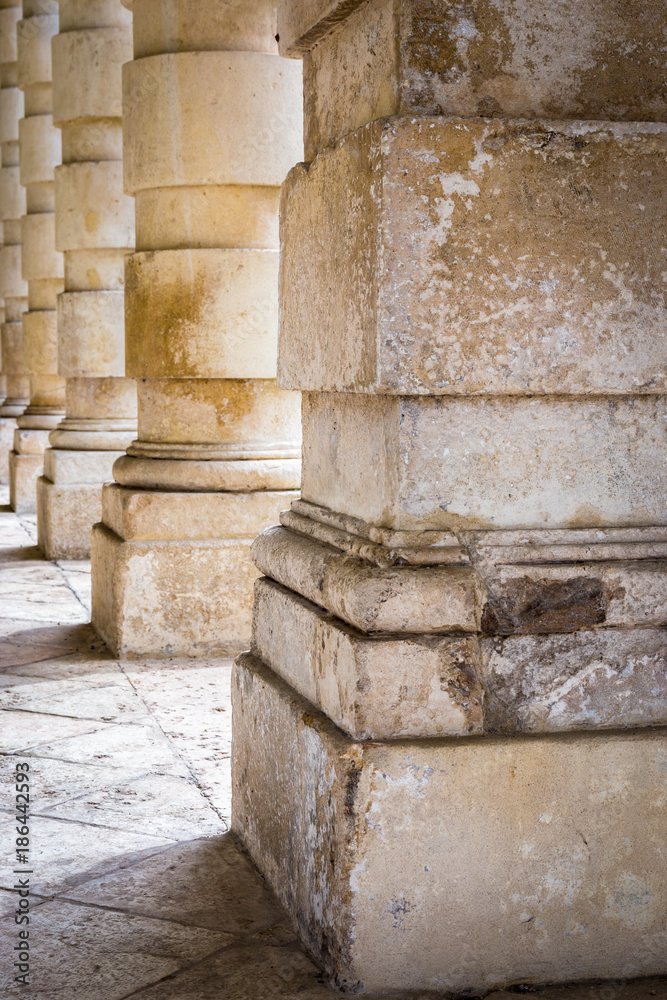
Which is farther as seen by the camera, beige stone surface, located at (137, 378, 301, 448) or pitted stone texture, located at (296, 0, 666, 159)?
beige stone surface, located at (137, 378, 301, 448)

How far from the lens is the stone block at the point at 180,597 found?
5.02 meters

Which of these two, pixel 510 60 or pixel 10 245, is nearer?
pixel 510 60

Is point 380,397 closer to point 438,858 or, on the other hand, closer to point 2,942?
point 438,858

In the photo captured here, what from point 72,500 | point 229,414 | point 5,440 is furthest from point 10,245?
point 229,414

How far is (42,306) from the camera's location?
32.1ft

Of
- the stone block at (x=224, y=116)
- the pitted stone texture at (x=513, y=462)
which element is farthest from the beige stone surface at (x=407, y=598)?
the stone block at (x=224, y=116)

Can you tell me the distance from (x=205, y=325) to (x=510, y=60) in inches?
114

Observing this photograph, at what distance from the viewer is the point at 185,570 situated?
16.5 ft

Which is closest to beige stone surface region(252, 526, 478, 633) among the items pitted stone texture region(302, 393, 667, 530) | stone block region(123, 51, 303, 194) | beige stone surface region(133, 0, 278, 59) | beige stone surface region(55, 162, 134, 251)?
pitted stone texture region(302, 393, 667, 530)

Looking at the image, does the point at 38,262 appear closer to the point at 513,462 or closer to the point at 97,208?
the point at 97,208

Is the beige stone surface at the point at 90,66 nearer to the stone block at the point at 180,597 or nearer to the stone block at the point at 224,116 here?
the stone block at the point at 224,116

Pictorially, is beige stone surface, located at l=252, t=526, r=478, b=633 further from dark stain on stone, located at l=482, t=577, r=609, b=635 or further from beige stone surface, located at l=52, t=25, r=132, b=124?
beige stone surface, located at l=52, t=25, r=132, b=124

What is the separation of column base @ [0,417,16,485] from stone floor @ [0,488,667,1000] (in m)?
7.73

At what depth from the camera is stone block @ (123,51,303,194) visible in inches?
196
